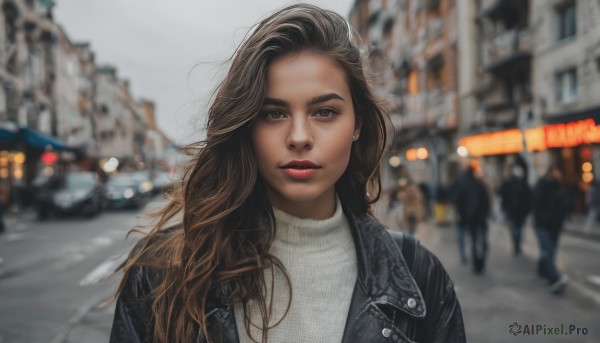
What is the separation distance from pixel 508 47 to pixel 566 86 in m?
3.97

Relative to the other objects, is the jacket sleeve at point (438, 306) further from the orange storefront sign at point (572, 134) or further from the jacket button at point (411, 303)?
the orange storefront sign at point (572, 134)

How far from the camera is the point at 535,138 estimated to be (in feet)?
61.1

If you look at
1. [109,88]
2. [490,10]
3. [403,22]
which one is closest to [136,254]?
[490,10]

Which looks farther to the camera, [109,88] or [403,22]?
[109,88]

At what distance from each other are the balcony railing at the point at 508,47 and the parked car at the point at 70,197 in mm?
16938

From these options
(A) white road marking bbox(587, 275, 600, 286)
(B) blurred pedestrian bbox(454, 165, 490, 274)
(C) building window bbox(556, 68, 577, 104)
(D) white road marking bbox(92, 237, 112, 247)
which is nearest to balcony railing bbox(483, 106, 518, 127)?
(C) building window bbox(556, 68, 577, 104)

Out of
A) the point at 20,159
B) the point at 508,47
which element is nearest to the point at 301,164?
the point at 508,47

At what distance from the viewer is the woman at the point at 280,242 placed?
1.47m

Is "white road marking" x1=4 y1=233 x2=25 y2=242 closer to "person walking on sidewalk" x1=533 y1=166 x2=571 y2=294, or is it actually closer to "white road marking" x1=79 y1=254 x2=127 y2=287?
"white road marking" x1=79 y1=254 x2=127 y2=287

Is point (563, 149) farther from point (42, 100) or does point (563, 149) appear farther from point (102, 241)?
point (42, 100)

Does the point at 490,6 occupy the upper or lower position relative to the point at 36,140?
upper

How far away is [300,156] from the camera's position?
1474 millimetres

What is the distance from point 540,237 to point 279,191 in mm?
6930

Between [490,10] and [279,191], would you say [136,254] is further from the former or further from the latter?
[490,10]
